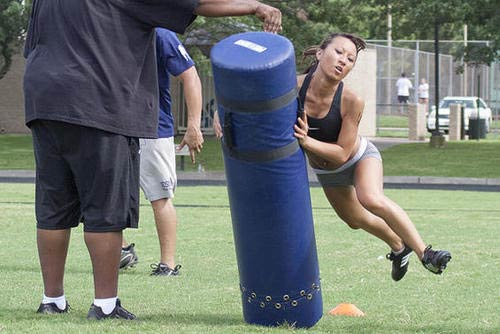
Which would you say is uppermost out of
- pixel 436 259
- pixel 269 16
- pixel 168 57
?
pixel 269 16

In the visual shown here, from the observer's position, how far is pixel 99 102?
6273 millimetres

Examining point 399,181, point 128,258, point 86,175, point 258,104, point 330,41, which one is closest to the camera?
point 258,104

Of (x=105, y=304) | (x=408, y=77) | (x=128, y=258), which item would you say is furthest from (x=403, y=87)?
(x=105, y=304)

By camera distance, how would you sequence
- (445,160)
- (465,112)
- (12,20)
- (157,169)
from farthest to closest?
(465,112) < (12,20) < (445,160) < (157,169)

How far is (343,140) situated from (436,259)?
3.11 feet

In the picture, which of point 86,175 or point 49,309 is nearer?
point 86,175

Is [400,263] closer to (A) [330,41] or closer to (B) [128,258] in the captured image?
(A) [330,41]

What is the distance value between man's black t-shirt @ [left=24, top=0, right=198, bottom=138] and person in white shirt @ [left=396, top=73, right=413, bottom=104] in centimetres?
4003

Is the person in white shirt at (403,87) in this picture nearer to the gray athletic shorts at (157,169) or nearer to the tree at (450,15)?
the tree at (450,15)

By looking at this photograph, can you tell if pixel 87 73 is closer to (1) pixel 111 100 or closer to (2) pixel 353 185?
(1) pixel 111 100

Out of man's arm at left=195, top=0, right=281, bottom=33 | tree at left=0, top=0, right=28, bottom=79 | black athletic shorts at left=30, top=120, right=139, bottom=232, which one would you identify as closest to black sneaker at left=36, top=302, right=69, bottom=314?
black athletic shorts at left=30, top=120, right=139, bottom=232

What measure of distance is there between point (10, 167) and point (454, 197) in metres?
12.4

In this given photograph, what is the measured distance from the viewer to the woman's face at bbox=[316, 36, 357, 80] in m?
7.39

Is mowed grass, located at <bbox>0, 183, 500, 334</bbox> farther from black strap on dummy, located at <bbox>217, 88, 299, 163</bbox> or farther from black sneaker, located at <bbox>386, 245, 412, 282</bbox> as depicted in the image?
black strap on dummy, located at <bbox>217, 88, 299, 163</bbox>
